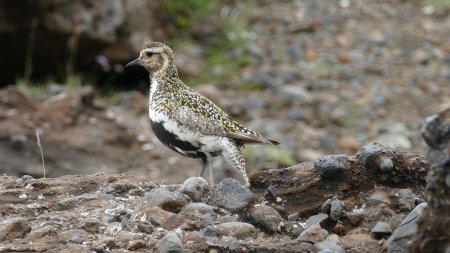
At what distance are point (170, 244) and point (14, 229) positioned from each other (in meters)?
1.02

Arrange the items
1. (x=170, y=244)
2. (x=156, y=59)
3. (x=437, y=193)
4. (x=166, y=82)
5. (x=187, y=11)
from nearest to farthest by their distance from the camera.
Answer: (x=437, y=193) < (x=170, y=244) < (x=166, y=82) < (x=156, y=59) < (x=187, y=11)

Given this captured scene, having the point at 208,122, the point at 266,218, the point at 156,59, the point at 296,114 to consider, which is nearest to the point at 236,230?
the point at 266,218

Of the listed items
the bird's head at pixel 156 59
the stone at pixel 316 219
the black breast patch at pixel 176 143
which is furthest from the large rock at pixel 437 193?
the bird's head at pixel 156 59

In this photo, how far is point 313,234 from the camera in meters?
5.30

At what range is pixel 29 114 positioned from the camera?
11570 mm

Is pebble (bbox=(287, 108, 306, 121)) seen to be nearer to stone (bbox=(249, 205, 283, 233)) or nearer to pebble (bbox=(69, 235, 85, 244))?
stone (bbox=(249, 205, 283, 233))

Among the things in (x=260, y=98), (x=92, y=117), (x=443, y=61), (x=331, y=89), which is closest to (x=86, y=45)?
(x=92, y=117)

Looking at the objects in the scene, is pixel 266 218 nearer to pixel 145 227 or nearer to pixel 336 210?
pixel 336 210

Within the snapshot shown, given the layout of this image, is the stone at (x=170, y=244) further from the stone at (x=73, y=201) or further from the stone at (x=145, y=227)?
the stone at (x=73, y=201)

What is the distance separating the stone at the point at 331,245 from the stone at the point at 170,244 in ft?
2.68

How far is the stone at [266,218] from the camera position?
5.62m

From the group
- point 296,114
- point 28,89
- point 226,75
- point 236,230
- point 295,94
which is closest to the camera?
point 236,230

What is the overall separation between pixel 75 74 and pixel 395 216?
8.80m

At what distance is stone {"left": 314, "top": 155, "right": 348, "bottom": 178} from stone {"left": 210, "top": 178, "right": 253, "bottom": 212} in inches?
23.8
